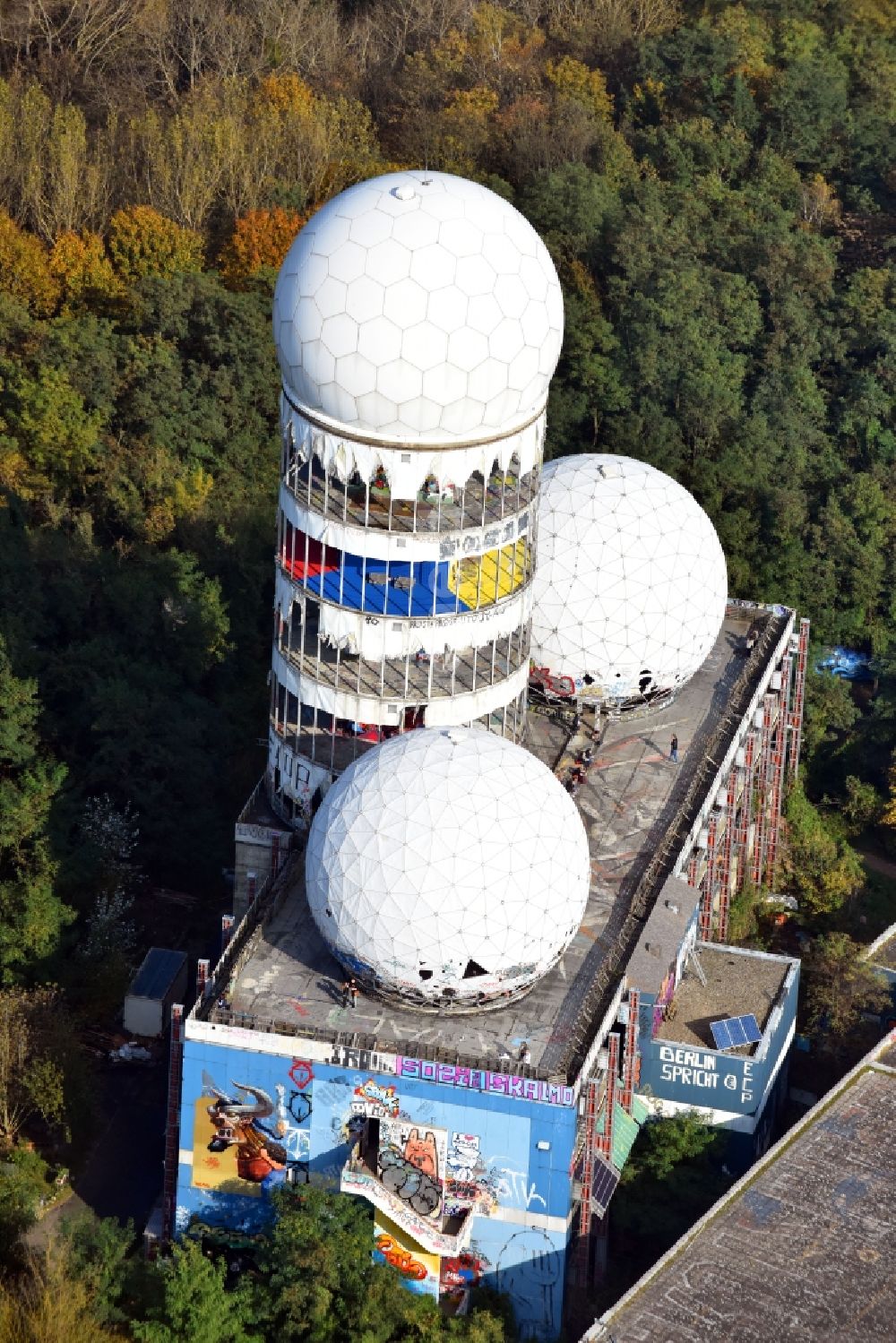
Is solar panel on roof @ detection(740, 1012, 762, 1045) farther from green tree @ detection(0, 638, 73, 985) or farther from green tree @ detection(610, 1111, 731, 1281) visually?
green tree @ detection(0, 638, 73, 985)

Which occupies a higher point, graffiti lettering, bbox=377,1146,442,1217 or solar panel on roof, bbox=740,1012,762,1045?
graffiti lettering, bbox=377,1146,442,1217

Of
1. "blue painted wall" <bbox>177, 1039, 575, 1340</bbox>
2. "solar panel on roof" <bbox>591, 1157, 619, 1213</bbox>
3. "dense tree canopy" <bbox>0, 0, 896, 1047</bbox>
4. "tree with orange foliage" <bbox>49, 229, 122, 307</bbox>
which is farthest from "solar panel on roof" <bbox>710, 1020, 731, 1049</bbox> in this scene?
"tree with orange foliage" <bbox>49, 229, 122, 307</bbox>

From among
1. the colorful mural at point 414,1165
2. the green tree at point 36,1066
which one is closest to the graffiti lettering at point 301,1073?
the colorful mural at point 414,1165

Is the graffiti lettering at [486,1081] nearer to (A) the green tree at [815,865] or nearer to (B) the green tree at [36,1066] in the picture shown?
(B) the green tree at [36,1066]

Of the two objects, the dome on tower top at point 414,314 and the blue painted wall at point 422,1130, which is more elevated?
the dome on tower top at point 414,314

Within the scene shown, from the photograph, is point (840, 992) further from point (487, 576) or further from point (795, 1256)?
point (487, 576)

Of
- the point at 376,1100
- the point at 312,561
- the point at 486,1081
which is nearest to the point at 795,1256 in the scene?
the point at 486,1081
